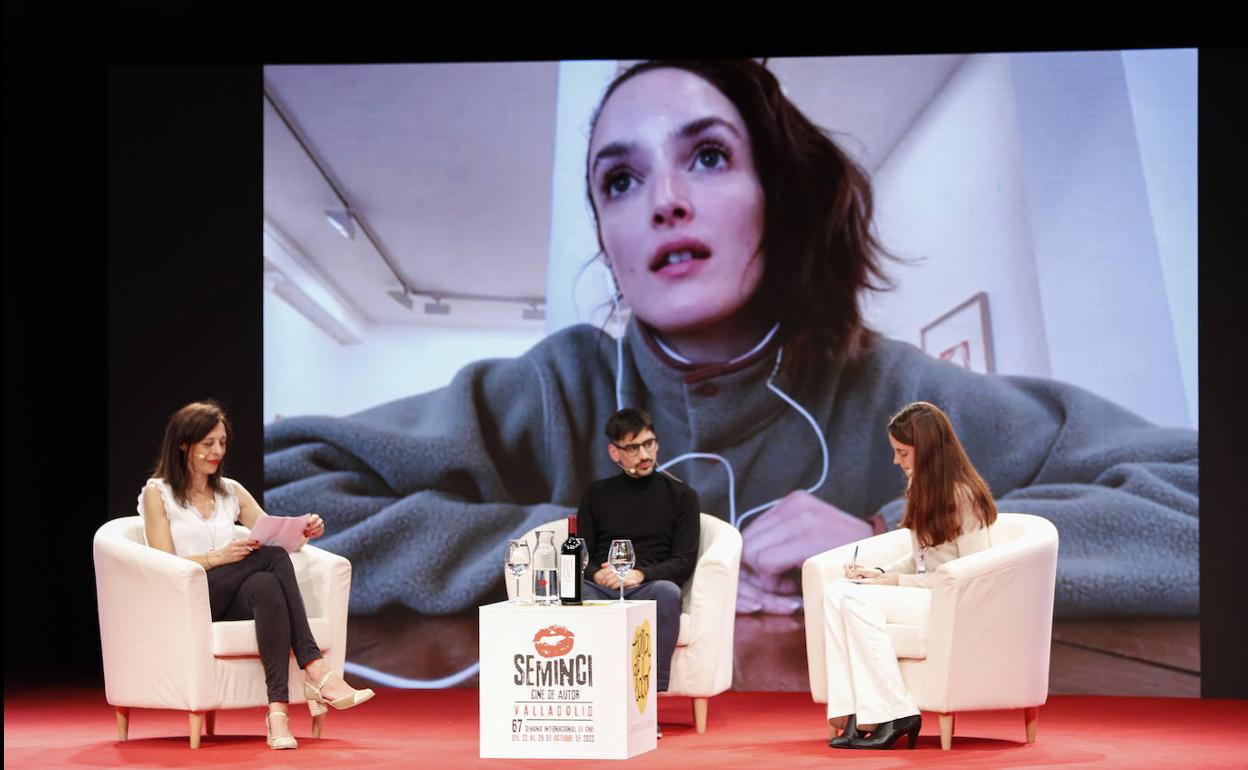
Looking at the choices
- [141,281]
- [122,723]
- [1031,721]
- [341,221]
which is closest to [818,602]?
[1031,721]

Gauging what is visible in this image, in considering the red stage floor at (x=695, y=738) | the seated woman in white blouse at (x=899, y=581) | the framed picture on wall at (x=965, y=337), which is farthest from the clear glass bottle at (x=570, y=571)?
the framed picture on wall at (x=965, y=337)

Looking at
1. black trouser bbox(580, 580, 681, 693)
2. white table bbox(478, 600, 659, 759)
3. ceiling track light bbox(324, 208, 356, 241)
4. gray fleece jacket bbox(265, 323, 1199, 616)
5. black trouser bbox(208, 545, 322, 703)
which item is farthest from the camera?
ceiling track light bbox(324, 208, 356, 241)

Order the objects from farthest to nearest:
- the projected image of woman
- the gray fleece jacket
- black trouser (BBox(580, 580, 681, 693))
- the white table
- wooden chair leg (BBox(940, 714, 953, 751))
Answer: the projected image of woman, the gray fleece jacket, black trouser (BBox(580, 580, 681, 693)), wooden chair leg (BBox(940, 714, 953, 751)), the white table

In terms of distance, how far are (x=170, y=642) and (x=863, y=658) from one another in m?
2.03

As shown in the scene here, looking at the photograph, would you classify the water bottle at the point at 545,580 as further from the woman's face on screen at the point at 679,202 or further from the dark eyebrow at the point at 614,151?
the dark eyebrow at the point at 614,151

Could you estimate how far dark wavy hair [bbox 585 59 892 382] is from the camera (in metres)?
5.95

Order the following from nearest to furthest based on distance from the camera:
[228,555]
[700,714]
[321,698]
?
[321,698]
[228,555]
[700,714]

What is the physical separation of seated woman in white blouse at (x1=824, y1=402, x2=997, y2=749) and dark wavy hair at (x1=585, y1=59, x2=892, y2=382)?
1.72 metres

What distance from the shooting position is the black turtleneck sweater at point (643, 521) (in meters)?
4.62

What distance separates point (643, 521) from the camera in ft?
15.2

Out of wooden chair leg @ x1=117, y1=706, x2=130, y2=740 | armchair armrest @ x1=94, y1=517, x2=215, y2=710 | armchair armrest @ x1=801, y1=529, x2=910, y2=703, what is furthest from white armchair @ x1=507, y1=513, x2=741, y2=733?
wooden chair leg @ x1=117, y1=706, x2=130, y2=740

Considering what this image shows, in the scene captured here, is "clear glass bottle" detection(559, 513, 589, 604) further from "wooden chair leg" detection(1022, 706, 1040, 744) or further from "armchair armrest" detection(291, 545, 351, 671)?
"wooden chair leg" detection(1022, 706, 1040, 744)

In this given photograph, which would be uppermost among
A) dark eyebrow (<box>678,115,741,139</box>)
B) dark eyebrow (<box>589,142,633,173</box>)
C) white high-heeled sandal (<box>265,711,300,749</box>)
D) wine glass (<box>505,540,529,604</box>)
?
dark eyebrow (<box>678,115,741,139</box>)

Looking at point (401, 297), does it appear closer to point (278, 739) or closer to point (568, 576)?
point (278, 739)
